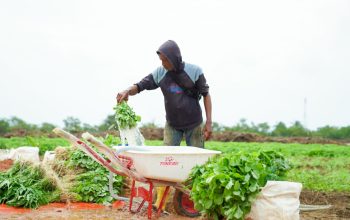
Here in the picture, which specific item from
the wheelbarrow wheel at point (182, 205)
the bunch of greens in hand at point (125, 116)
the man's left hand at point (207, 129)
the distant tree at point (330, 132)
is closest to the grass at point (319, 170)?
the man's left hand at point (207, 129)

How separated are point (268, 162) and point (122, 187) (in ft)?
9.69

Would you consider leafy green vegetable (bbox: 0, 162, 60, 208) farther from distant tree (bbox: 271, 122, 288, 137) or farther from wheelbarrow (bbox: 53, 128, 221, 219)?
distant tree (bbox: 271, 122, 288, 137)

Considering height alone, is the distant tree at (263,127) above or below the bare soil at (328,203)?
above

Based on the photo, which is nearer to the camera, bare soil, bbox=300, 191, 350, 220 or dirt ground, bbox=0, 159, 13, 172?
bare soil, bbox=300, 191, 350, 220

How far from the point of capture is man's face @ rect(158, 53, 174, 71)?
620 cm

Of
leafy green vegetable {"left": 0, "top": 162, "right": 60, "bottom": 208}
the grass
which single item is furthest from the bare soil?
leafy green vegetable {"left": 0, "top": 162, "right": 60, "bottom": 208}

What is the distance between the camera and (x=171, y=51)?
6152 millimetres

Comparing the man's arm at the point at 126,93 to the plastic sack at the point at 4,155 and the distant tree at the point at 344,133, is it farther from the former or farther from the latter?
the distant tree at the point at 344,133

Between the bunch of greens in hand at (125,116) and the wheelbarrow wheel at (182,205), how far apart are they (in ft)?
3.48

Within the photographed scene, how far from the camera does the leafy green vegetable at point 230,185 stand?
15.1 feet

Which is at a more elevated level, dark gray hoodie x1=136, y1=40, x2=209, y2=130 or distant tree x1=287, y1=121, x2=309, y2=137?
distant tree x1=287, y1=121, x2=309, y2=137

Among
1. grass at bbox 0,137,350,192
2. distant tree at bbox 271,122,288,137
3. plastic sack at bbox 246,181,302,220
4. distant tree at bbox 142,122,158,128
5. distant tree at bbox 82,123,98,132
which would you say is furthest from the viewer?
distant tree at bbox 271,122,288,137

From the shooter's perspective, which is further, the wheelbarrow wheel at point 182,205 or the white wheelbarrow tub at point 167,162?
the wheelbarrow wheel at point 182,205

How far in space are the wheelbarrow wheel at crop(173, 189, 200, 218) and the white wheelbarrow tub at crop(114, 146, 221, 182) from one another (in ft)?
2.30
